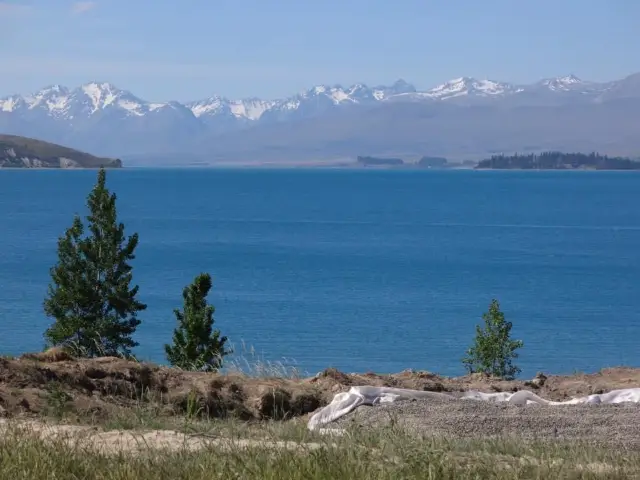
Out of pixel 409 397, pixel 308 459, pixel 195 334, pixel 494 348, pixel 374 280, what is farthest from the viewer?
pixel 374 280

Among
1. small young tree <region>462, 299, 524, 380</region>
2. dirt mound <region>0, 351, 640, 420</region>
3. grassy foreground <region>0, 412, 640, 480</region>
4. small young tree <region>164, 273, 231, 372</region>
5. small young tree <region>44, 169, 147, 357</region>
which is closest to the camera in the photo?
grassy foreground <region>0, 412, 640, 480</region>

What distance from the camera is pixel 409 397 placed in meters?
13.6

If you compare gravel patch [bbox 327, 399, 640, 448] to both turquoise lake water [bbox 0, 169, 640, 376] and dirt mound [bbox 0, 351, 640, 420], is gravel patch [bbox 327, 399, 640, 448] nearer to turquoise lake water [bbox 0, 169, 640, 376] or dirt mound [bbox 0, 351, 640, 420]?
dirt mound [bbox 0, 351, 640, 420]

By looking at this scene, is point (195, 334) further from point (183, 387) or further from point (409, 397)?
point (409, 397)

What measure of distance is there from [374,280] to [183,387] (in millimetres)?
66019

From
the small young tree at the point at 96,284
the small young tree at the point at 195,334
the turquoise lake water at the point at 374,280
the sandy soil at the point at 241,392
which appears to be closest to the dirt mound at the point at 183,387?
the sandy soil at the point at 241,392

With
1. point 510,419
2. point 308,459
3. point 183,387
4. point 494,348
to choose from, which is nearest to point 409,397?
point 510,419

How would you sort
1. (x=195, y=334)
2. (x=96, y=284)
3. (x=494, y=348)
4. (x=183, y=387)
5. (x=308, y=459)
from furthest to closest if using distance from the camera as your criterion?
(x=96, y=284)
(x=494, y=348)
(x=195, y=334)
(x=183, y=387)
(x=308, y=459)

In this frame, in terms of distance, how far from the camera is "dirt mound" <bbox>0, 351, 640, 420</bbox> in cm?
1227

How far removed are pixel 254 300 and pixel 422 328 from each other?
13.7m

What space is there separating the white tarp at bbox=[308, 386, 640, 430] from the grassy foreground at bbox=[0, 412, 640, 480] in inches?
146

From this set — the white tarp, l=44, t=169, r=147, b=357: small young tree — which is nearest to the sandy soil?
the white tarp

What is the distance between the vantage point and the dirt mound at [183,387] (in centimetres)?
1227

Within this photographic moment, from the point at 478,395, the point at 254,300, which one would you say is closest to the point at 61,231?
the point at 254,300
